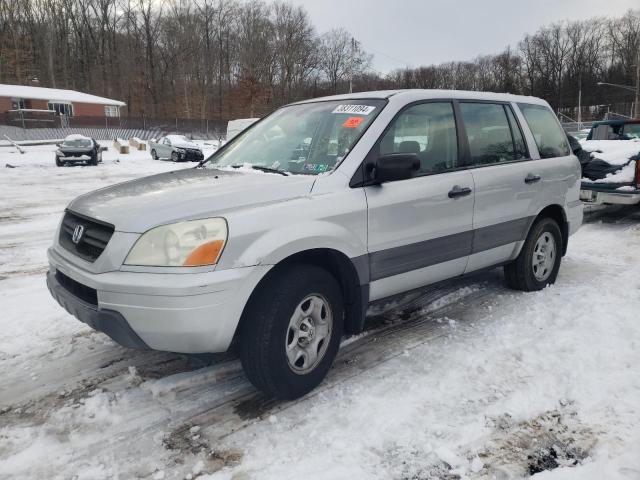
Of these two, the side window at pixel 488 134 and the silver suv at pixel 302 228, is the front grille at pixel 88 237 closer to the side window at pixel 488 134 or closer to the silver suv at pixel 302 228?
the silver suv at pixel 302 228

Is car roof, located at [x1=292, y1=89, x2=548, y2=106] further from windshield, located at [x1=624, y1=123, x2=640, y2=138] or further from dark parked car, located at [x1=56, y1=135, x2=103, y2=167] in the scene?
dark parked car, located at [x1=56, y1=135, x2=103, y2=167]

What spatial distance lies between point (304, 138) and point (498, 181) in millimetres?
1749

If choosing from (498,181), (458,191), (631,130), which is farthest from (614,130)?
(458,191)

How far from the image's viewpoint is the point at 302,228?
9.71 ft

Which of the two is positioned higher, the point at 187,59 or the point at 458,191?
the point at 187,59

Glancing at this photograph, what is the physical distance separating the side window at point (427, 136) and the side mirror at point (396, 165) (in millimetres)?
315

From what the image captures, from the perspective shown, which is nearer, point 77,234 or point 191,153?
point 77,234

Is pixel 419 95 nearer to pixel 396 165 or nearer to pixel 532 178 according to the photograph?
pixel 396 165

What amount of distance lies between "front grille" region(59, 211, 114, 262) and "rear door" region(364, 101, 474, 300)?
1.64m

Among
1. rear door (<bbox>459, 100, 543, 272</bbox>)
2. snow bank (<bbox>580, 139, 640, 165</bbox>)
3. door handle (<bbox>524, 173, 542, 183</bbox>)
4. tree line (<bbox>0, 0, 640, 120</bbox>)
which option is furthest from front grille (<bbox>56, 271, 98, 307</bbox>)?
tree line (<bbox>0, 0, 640, 120</bbox>)

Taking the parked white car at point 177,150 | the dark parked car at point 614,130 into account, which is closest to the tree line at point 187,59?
the parked white car at point 177,150

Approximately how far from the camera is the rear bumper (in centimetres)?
841

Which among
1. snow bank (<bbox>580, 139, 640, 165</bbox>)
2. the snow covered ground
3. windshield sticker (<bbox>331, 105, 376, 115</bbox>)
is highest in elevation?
windshield sticker (<bbox>331, 105, 376, 115</bbox>)

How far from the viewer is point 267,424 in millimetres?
2883
